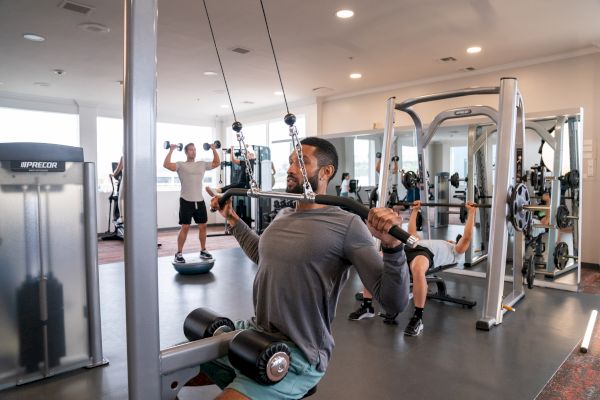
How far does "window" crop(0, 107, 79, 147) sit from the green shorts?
6.97 metres

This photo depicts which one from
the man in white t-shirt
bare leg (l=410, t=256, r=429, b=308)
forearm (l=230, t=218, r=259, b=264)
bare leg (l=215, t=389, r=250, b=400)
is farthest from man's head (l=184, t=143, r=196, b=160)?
bare leg (l=215, t=389, r=250, b=400)

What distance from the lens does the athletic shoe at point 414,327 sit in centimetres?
262

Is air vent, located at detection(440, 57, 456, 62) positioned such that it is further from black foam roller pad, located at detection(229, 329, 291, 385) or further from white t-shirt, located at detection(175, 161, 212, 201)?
black foam roller pad, located at detection(229, 329, 291, 385)

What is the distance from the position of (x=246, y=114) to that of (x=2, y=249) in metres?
7.26

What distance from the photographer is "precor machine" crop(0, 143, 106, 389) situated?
1.96 m

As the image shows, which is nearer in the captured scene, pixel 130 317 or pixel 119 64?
pixel 130 317

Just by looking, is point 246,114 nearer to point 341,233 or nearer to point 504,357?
point 504,357

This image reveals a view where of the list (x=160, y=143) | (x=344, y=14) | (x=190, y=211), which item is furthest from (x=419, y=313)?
(x=160, y=143)

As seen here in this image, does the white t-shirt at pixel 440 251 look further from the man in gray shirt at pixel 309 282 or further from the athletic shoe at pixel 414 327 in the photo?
the man in gray shirt at pixel 309 282

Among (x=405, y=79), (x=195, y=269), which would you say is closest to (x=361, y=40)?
(x=405, y=79)

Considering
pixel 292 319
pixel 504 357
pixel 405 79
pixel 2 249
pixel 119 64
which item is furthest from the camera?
pixel 405 79

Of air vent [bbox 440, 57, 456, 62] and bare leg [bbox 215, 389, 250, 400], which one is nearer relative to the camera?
bare leg [bbox 215, 389, 250, 400]

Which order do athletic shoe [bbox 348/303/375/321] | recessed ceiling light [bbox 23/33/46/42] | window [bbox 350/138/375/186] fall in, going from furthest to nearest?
1. window [bbox 350/138/375/186]
2. recessed ceiling light [bbox 23/33/46/42]
3. athletic shoe [bbox 348/303/375/321]

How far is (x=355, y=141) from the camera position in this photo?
6.13 meters
